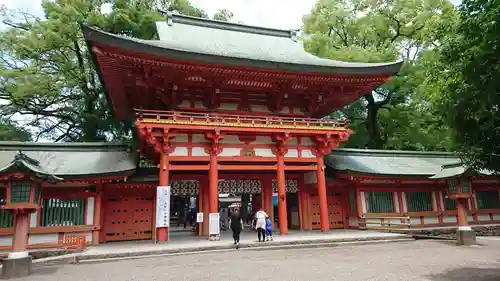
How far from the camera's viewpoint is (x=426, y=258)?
10.1 meters

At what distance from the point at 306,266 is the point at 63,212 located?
10175 millimetres

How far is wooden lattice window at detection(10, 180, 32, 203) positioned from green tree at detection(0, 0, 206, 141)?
16367mm

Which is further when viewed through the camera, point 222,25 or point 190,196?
point 222,25

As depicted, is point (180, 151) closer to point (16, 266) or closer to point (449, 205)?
point (16, 266)

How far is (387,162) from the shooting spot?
65.1ft

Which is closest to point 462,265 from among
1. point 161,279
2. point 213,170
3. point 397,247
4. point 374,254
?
point 374,254

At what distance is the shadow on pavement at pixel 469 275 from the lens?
24.3ft

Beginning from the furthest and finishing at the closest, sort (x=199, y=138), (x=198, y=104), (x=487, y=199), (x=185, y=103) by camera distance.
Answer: (x=487, y=199) → (x=198, y=104) → (x=185, y=103) → (x=199, y=138)

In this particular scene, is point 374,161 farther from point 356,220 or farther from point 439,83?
point 439,83

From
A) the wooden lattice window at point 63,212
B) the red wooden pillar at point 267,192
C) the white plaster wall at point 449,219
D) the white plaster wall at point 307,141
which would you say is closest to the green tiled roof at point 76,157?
the wooden lattice window at point 63,212

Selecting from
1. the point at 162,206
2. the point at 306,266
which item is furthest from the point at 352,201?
the point at 162,206

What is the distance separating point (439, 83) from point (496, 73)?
9.16 ft

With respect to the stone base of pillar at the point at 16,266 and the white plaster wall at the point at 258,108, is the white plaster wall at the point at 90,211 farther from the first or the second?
the white plaster wall at the point at 258,108

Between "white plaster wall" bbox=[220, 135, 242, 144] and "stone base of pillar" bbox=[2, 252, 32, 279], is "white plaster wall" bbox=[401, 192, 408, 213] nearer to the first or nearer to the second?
"white plaster wall" bbox=[220, 135, 242, 144]
